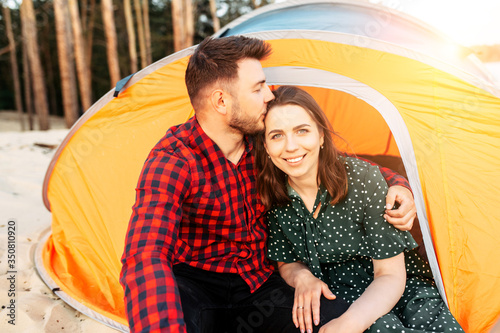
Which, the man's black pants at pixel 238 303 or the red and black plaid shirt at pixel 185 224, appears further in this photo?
the man's black pants at pixel 238 303

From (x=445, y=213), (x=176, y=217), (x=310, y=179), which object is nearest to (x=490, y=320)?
(x=445, y=213)

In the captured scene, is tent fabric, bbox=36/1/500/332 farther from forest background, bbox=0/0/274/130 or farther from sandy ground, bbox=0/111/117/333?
forest background, bbox=0/0/274/130

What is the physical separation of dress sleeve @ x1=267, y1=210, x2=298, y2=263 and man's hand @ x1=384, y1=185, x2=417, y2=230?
47 cm

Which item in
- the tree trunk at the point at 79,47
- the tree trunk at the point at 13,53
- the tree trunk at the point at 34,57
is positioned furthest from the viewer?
the tree trunk at the point at 13,53

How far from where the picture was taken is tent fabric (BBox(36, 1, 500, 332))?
1.66 metres

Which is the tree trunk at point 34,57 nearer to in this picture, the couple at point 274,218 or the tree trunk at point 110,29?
the tree trunk at point 110,29

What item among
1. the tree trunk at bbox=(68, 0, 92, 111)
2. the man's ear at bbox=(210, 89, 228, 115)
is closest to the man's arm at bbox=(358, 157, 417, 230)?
the man's ear at bbox=(210, 89, 228, 115)

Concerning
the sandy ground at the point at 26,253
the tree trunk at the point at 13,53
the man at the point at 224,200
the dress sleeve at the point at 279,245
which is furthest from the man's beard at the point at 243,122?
the tree trunk at the point at 13,53

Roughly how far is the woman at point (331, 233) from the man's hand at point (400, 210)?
3 centimetres

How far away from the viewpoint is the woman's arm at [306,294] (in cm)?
152

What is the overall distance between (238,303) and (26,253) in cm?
168

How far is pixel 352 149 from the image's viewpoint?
6.53 ft

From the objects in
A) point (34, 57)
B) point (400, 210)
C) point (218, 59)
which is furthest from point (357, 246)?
point (34, 57)

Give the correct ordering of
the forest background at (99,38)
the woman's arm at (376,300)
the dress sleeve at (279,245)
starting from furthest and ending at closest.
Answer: the forest background at (99,38)
the dress sleeve at (279,245)
the woman's arm at (376,300)
